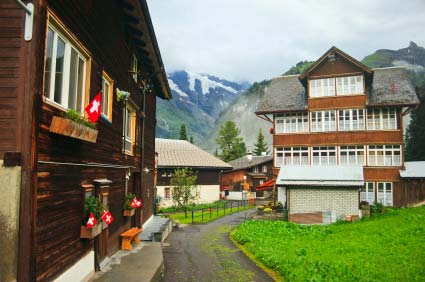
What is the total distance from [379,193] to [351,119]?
654 cm

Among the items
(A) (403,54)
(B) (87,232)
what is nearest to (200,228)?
(B) (87,232)

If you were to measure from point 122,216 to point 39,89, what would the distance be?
345 inches

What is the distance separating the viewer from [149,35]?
1401 centimetres

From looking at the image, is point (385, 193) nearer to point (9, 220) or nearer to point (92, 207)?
point (92, 207)

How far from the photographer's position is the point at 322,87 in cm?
3244

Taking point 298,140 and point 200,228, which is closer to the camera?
point 200,228

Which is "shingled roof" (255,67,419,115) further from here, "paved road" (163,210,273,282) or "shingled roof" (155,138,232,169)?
"paved road" (163,210,273,282)

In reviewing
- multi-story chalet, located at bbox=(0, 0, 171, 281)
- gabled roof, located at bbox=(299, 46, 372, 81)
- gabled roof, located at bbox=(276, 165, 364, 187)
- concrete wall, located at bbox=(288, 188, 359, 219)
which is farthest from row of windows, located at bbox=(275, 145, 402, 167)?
multi-story chalet, located at bbox=(0, 0, 171, 281)

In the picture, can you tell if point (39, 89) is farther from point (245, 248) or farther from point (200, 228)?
point (200, 228)

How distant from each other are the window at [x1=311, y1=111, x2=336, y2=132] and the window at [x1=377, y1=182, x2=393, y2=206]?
620cm

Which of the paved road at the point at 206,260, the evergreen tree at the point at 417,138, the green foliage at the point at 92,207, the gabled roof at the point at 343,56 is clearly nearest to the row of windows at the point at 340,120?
the gabled roof at the point at 343,56

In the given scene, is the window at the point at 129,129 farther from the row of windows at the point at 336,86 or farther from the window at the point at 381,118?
the window at the point at 381,118

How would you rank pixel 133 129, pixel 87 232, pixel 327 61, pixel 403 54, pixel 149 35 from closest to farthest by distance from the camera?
pixel 87 232
pixel 149 35
pixel 133 129
pixel 327 61
pixel 403 54

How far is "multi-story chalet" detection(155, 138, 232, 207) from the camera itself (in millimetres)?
44719
